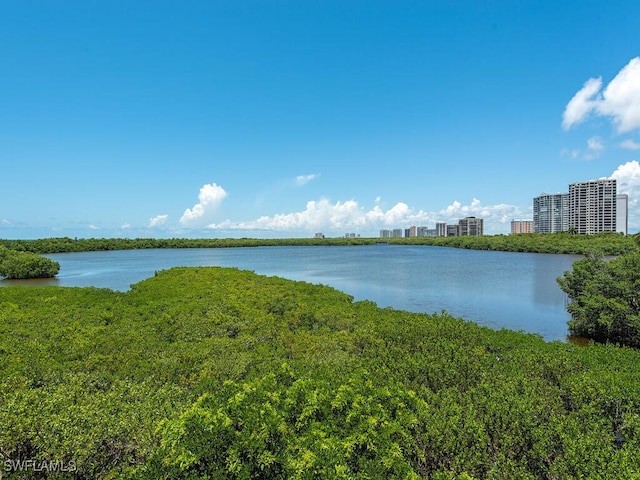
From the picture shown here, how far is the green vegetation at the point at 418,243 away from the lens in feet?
218

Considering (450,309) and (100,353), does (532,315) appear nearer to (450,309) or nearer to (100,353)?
(450,309)

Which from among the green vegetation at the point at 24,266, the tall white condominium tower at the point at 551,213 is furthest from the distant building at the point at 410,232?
the green vegetation at the point at 24,266

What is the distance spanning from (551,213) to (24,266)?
12424 cm

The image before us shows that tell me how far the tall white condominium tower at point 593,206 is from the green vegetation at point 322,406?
333ft

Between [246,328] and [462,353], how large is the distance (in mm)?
5947

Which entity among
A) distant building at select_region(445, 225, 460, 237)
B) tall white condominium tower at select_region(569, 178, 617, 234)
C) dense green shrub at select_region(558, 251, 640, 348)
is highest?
tall white condominium tower at select_region(569, 178, 617, 234)

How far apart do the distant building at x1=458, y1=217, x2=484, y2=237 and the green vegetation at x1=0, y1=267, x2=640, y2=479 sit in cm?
14394

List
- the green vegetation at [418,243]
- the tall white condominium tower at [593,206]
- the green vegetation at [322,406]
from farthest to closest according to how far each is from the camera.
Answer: the tall white condominium tower at [593,206] < the green vegetation at [418,243] < the green vegetation at [322,406]

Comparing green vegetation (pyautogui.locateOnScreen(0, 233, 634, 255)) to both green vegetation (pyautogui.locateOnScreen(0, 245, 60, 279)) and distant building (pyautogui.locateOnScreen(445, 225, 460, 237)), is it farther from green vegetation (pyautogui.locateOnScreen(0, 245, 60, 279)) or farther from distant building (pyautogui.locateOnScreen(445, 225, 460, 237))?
green vegetation (pyautogui.locateOnScreen(0, 245, 60, 279))

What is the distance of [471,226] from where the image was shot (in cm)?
14250

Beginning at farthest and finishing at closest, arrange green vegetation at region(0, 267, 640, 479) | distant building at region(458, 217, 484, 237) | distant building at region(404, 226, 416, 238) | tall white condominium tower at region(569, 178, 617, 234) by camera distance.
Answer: distant building at region(404, 226, 416, 238), distant building at region(458, 217, 484, 237), tall white condominium tower at region(569, 178, 617, 234), green vegetation at region(0, 267, 640, 479)

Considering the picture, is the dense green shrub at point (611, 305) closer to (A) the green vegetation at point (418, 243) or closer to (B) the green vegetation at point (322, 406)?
(B) the green vegetation at point (322, 406)

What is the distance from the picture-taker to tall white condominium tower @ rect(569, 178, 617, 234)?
294ft

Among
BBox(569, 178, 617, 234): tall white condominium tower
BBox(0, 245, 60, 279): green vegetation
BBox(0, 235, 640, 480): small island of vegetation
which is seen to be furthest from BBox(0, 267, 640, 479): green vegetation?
BBox(569, 178, 617, 234): tall white condominium tower
